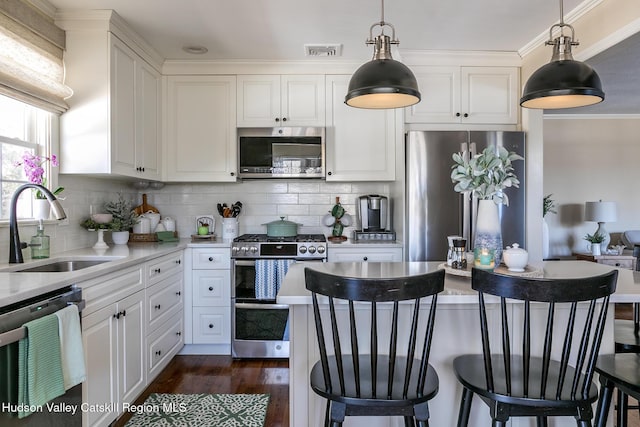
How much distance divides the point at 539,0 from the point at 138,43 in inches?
109

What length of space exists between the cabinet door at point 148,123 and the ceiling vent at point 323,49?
4.23 feet

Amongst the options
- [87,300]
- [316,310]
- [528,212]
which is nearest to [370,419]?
[316,310]

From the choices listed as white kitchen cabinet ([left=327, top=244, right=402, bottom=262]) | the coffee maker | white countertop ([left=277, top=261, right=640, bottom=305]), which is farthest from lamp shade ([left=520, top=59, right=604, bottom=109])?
the coffee maker

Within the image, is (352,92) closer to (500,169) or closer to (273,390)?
(500,169)

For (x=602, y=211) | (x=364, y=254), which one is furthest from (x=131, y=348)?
(x=602, y=211)

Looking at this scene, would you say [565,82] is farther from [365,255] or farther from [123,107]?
[123,107]

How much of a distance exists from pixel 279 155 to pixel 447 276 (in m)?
2.02

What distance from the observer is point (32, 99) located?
2.20 metres

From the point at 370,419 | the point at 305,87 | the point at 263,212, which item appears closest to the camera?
the point at 370,419

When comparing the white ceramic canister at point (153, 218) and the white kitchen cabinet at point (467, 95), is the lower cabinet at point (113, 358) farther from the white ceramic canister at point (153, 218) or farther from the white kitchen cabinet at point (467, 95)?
the white kitchen cabinet at point (467, 95)

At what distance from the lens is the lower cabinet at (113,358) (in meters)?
1.81

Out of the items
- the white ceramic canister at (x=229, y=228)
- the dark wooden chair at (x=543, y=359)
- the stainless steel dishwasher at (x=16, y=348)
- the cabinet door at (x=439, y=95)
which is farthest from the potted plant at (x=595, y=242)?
the stainless steel dishwasher at (x=16, y=348)

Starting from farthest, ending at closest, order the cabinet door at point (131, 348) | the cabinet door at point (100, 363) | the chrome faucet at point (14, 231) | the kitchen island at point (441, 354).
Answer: the cabinet door at point (131, 348) < the chrome faucet at point (14, 231) < the cabinet door at point (100, 363) < the kitchen island at point (441, 354)

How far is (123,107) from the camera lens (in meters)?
2.73
